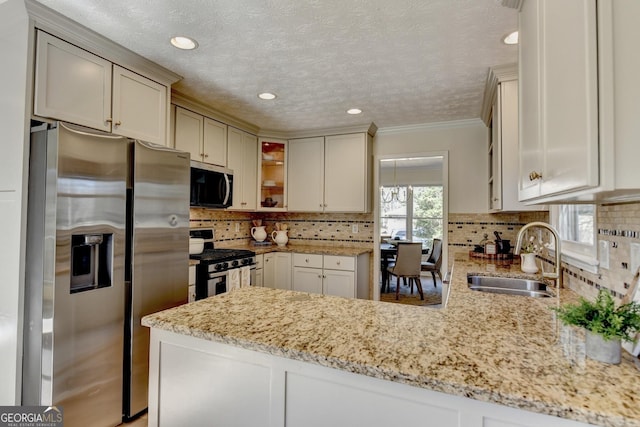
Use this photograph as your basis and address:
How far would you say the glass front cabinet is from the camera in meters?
4.18

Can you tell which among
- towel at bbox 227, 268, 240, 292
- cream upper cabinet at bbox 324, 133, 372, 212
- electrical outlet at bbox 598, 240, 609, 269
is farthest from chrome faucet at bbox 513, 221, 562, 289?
towel at bbox 227, 268, 240, 292

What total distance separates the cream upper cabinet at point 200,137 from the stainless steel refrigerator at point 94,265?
2.75 feet

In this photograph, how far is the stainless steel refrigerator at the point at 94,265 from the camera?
163 centimetres

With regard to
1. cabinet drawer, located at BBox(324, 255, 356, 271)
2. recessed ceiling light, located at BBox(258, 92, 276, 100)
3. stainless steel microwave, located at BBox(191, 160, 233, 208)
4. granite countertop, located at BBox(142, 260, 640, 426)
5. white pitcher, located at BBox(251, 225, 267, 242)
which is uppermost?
recessed ceiling light, located at BBox(258, 92, 276, 100)

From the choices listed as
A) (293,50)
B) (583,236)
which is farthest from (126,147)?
(583,236)

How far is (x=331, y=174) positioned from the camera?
13.2ft

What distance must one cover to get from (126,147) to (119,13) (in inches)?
27.9

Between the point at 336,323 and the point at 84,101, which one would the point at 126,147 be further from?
the point at 336,323

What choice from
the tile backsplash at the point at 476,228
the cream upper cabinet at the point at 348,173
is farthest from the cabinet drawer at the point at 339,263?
the tile backsplash at the point at 476,228

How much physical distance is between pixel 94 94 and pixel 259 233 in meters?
2.62

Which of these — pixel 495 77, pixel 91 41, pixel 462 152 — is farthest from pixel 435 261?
pixel 91 41

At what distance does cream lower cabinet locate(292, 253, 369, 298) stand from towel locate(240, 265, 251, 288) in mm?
754

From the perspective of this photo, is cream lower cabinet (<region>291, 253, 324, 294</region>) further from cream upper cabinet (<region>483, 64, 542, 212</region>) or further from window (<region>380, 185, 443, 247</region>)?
window (<region>380, 185, 443, 247</region>)

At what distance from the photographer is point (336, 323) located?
115 centimetres
